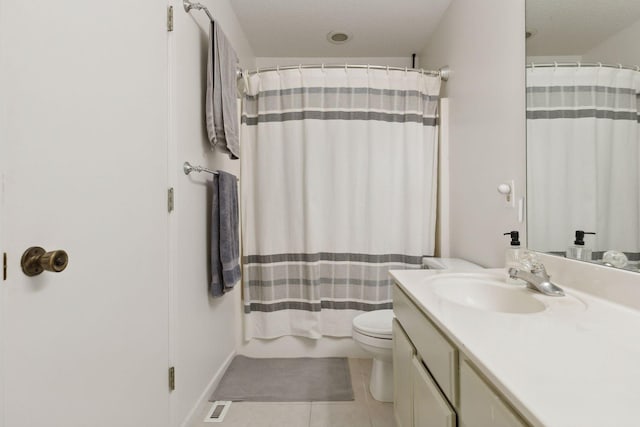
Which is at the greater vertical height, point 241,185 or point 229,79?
point 229,79

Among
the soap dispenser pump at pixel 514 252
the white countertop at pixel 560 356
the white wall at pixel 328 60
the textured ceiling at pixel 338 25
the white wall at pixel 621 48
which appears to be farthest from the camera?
the white wall at pixel 328 60

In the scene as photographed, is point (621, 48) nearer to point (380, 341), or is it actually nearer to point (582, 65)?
point (582, 65)

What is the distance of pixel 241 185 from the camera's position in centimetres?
218

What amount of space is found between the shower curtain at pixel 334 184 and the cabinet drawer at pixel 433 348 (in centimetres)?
96

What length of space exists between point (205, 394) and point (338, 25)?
2.60 m

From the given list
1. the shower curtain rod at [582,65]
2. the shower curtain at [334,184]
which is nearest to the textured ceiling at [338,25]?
the shower curtain at [334,184]

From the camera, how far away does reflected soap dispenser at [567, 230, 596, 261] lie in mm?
1039

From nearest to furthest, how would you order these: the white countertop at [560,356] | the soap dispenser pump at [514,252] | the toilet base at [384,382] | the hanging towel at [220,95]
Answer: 1. the white countertop at [560,356]
2. the soap dispenser pump at [514,252]
3. the hanging towel at [220,95]
4. the toilet base at [384,382]

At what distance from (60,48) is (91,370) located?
0.89 metres

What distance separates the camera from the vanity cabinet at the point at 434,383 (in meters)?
0.60

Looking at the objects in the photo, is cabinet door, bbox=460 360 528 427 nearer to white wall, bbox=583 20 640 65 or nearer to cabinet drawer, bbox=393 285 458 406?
cabinet drawer, bbox=393 285 458 406

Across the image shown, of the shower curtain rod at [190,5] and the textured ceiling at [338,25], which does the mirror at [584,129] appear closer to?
the textured ceiling at [338,25]

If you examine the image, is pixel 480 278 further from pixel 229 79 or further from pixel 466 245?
pixel 229 79

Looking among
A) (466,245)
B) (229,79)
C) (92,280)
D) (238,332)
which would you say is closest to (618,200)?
(466,245)
